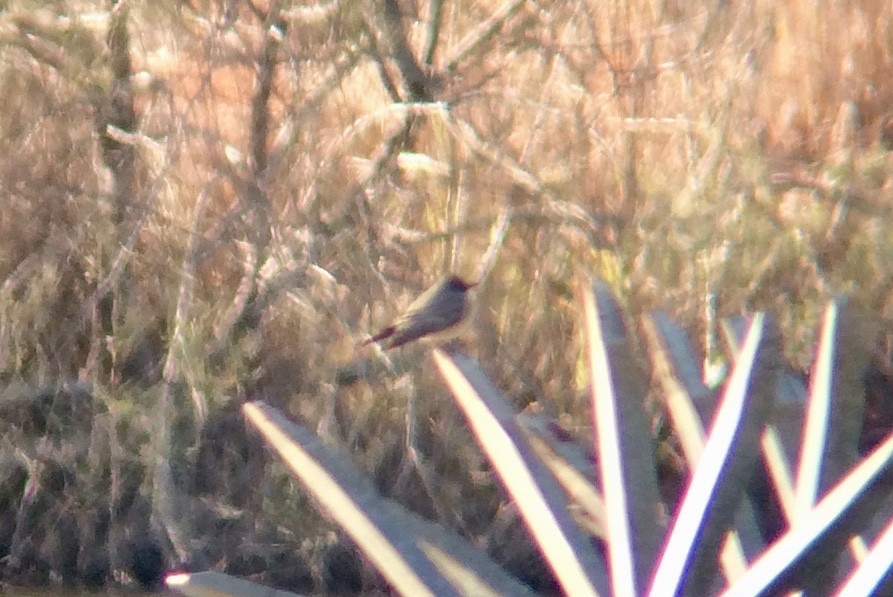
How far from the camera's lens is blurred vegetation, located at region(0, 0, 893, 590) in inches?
342

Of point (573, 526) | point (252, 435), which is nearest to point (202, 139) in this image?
point (252, 435)

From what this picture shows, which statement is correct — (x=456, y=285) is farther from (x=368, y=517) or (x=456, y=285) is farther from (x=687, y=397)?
(x=368, y=517)

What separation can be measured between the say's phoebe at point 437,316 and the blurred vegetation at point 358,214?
0.99 meters

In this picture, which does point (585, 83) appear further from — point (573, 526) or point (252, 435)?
point (573, 526)

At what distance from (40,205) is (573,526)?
669 cm

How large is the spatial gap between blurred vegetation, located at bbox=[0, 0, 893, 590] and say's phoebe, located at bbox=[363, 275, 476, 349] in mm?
985

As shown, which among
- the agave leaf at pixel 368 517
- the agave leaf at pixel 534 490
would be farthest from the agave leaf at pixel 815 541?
the agave leaf at pixel 368 517

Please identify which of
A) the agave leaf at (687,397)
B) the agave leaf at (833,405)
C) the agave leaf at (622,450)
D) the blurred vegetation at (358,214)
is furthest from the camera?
the blurred vegetation at (358,214)

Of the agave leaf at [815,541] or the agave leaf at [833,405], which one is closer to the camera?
the agave leaf at [815,541]

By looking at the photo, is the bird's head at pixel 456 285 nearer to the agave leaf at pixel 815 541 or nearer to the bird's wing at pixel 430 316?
the bird's wing at pixel 430 316

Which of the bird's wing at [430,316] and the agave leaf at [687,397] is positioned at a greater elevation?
the agave leaf at [687,397]

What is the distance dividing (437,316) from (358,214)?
1729mm

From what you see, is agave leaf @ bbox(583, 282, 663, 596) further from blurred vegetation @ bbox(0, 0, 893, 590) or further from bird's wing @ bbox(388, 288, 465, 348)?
blurred vegetation @ bbox(0, 0, 893, 590)

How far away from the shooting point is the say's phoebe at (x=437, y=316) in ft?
24.8
